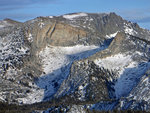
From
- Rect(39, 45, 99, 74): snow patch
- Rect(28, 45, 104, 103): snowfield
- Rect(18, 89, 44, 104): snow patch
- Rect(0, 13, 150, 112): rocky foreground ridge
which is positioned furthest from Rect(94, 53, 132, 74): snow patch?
Rect(18, 89, 44, 104): snow patch

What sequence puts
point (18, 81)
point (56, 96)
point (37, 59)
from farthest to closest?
point (37, 59), point (18, 81), point (56, 96)

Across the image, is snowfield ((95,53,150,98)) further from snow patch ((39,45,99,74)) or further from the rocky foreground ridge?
snow patch ((39,45,99,74))

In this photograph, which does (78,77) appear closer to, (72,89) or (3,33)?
(72,89)

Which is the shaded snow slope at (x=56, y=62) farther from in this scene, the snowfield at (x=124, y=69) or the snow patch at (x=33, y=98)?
the snowfield at (x=124, y=69)

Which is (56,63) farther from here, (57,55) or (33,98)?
(33,98)

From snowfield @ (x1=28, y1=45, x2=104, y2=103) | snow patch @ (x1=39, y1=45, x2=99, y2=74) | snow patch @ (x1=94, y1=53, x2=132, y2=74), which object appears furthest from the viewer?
snow patch @ (x1=39, y1=45, x2=99, y2=74)

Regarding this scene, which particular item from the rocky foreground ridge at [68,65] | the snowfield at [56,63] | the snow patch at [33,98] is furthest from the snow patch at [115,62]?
the snow patch at [33,98]

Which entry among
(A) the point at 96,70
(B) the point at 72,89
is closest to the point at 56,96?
(B) the point at 72,89

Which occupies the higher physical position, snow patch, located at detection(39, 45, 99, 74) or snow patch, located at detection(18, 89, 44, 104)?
snow patch, located at detection(39, 45, 99, 74)

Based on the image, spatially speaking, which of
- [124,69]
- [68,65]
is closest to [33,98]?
[68,65]
